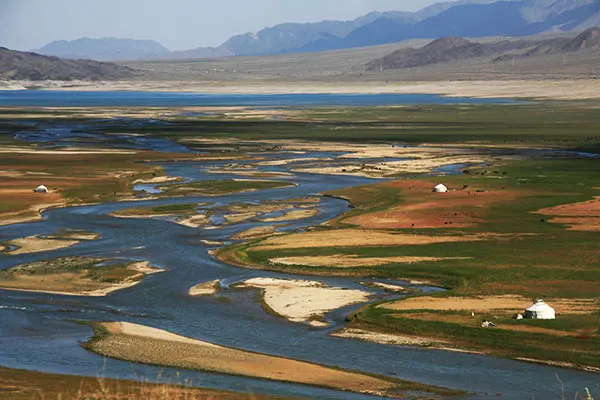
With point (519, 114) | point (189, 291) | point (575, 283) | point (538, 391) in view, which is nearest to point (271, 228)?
point (189, 291)

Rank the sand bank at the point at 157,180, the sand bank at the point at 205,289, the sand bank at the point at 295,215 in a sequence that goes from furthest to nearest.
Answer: the sand bank at the point at 157,180
the sand bank at the point at 295,215
the sand bank at the point at 205,289

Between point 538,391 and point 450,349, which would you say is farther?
point 450,349

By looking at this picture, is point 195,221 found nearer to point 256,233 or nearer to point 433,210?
point 256,233

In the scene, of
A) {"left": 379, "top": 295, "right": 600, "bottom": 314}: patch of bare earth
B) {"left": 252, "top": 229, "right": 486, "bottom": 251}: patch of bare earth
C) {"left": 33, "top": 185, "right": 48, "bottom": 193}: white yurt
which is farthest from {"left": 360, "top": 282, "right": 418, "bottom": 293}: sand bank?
{"left": 33, "top": 185, "right": 48, "bottom": 193}: white yurt

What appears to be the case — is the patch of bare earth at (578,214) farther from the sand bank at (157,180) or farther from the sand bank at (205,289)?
the sand bank at (157,180)

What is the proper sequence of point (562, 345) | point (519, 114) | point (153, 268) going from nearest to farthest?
point (562, 345) → point (153, 268) → point (519, 114)

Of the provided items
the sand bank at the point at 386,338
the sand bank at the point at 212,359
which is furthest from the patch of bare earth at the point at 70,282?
the sand bank at the point at 386,338

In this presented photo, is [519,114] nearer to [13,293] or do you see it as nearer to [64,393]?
[13,293]
